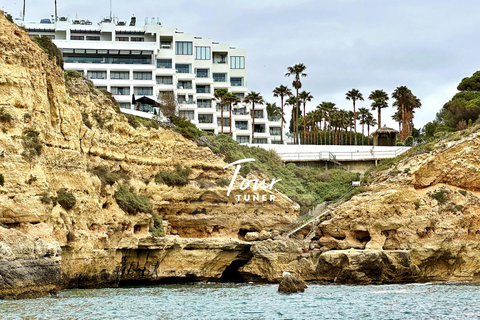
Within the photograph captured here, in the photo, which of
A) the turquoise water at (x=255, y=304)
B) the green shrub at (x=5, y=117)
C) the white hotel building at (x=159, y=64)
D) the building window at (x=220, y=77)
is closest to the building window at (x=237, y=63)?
the white hotel building at (x=159, y=64)

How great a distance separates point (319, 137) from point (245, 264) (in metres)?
57.1

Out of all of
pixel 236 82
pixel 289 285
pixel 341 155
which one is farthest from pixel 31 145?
pixel 236 82

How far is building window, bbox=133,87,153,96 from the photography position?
8688 cm

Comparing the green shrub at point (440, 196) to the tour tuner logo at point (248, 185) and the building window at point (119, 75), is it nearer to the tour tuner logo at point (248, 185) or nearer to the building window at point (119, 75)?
the tour tuner logo at point (248, 185)

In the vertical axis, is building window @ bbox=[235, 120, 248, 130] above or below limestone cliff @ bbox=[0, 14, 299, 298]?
above

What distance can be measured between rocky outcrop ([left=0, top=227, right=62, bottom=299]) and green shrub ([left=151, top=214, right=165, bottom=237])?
555 inches

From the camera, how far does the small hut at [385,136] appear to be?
265 ft

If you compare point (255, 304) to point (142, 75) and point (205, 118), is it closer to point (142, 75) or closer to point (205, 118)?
point (142, 75)

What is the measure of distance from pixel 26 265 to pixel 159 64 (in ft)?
209

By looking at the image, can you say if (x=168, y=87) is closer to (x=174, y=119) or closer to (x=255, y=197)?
(x=174, y=119)

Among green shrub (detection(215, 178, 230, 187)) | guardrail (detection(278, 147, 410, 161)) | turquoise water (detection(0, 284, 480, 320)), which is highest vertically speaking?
guardrail (detection(278, 147, 410, 161))

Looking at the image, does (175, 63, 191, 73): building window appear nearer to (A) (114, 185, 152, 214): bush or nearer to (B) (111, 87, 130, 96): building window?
(B) (111, 87, 130, 96): building window

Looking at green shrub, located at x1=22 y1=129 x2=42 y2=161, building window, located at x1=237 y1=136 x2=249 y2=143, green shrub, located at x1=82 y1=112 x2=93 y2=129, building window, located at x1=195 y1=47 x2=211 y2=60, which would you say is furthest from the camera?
building window, located at x1=195 y1=47 x2=211 y2=60

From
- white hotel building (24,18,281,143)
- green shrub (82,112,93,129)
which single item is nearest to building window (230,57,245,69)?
white hotel building (24,18,281,143)
